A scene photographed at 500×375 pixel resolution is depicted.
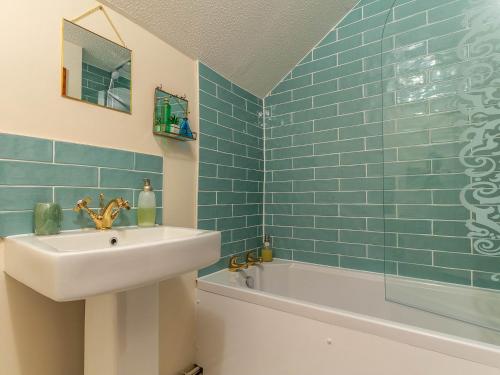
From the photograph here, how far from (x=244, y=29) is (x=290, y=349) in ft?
5.59

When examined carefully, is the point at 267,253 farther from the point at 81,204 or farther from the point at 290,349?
the point at 81,204

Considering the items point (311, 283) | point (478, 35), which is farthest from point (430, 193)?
point (311, 283)

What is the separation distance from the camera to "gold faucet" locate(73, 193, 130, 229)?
3.48 feet

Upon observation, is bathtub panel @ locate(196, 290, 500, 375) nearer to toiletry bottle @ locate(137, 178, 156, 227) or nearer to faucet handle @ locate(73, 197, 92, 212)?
toiletry bottle @ locate(137, 178, 156, 227)

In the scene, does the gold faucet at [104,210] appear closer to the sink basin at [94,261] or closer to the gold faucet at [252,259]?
the sink basin at [94,261]

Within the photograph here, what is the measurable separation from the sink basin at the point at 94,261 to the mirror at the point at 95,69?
0.56m

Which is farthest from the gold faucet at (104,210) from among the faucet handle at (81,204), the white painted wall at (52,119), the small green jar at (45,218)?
the white painted wall at (52,119)

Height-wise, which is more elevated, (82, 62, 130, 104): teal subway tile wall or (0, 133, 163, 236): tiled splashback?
(82, 62, 130, 104): teal subway tile wall

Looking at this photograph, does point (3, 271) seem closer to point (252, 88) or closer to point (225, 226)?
point (225, 226)

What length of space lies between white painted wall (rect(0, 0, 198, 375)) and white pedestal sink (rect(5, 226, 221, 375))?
0.57 feet

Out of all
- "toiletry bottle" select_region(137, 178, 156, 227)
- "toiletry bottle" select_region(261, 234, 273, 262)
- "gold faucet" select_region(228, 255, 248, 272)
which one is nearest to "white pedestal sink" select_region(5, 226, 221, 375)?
"toiletry bottle" select_region(137, 178, 156, 227)

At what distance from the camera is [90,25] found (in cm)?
111

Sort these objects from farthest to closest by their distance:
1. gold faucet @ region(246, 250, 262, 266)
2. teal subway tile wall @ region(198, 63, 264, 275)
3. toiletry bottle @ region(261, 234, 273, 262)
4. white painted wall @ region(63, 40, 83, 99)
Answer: toiletry bottle @ region(261, 234, 273, 262), gold faucet @ region(246, 250, 262, 266), teal subway tile wall @ region(198, 63, 264, 275), white painted wall @ region(63, 40, 83, 99)

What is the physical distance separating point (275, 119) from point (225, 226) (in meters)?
0.95
